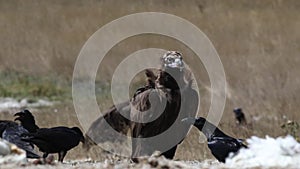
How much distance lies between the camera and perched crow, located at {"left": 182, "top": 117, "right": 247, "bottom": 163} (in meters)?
10.8

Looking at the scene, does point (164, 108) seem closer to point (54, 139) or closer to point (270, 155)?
point (54, 139)

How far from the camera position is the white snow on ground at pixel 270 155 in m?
9.05

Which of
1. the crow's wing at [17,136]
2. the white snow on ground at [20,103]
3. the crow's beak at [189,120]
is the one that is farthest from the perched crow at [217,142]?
the white snow on ground at [20,103]

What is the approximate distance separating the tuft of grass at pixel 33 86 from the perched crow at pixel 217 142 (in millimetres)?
14702

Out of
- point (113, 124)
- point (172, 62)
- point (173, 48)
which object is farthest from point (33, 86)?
point (172, 62)

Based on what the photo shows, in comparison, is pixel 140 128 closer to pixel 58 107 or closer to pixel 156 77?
pixel 156 77

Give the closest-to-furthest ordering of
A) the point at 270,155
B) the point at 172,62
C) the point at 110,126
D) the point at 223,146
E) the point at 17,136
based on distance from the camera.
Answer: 1. the point at 270,155
2. the point at 223,146
3. the point at 172,62
4. the point at 17,136
5. the point at 110,126

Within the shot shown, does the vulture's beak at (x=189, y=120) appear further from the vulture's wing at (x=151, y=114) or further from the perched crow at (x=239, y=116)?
the perched crow at (x=239, y=116)

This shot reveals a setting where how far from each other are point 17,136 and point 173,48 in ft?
60.4

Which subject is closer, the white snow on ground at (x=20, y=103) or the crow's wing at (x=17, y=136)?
the crow's wing at (x=17, y=136)

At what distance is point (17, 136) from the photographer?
39.1ft

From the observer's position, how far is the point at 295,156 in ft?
29.9

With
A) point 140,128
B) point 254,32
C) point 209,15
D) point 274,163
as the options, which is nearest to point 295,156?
point 274,163

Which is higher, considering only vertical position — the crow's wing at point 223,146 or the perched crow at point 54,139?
the perched crow at point 54,139
